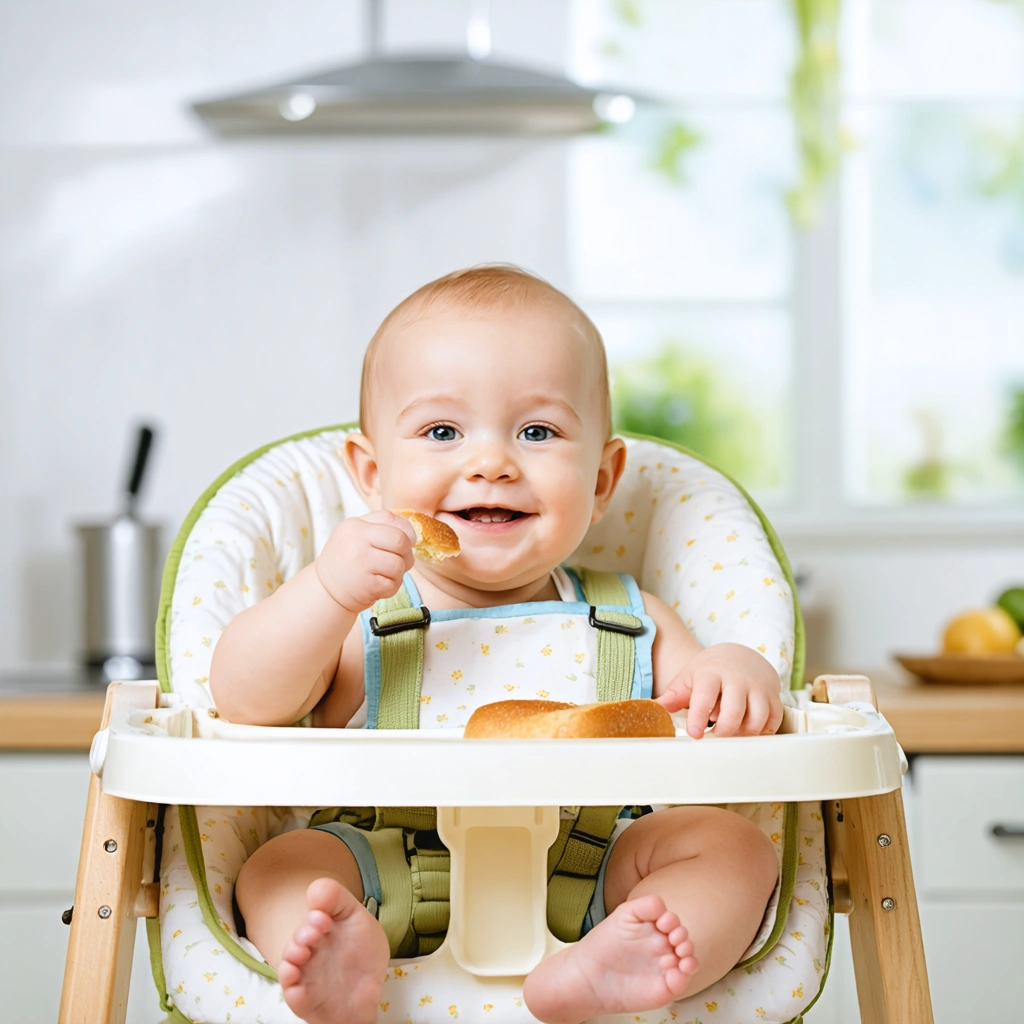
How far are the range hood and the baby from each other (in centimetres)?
79

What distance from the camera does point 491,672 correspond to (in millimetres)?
1058

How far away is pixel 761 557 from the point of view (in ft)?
3.72

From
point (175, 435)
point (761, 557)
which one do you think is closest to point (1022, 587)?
point (761, 557)

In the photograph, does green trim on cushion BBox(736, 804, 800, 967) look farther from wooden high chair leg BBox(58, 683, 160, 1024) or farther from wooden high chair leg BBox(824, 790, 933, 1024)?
wooden high chair leg BBox(58, 683, 160, 1024)

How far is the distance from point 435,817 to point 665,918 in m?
0.26

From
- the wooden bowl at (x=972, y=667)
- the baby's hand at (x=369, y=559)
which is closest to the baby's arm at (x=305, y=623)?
the baby's hand at (x=369, y=559)

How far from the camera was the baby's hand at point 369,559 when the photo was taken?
880 mm

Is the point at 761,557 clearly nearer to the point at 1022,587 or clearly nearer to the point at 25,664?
the point at 1022,587

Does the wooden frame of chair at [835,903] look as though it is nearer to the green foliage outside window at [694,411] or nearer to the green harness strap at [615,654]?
the green harness strap at [615,654]

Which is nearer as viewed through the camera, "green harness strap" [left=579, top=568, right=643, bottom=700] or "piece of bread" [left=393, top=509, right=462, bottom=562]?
"piece of bread" [left=393, top=509, right=462, bottom=562]

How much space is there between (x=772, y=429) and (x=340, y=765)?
1760mm

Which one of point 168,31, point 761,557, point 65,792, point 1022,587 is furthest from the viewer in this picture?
point 168,31

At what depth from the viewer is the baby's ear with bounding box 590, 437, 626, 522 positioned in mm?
1168

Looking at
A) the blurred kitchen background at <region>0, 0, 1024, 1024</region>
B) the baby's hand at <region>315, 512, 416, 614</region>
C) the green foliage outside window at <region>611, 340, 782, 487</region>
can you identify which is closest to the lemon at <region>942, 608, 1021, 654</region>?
the blurred kitchen background at <region>0, 0, 1024, 1024</region>
